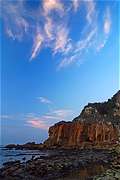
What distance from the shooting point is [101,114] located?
347 ft

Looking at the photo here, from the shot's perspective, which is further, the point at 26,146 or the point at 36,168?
the point at 26,146

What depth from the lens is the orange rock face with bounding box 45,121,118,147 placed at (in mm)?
84125

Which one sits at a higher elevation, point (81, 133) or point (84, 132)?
point (84, 132)

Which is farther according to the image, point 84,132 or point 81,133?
point 84,132

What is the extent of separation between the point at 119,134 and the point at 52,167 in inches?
2121

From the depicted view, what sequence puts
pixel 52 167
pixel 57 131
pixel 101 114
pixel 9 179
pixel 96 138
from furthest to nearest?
pixel 101 114
pixel 57 131
pixel 96 138
pixel 52 167
pixel 9 179

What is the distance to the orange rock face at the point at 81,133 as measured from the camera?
3312 inches

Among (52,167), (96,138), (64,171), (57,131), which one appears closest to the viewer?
(64,171)

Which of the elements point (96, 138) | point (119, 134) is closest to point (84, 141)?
point (96, 138)

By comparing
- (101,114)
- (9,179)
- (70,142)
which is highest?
(101,114)

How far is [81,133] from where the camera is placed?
8538 centimetres

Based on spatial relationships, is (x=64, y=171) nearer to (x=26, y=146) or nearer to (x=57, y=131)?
(x=57, y=131)

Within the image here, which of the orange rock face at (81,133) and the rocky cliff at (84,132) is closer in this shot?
the rocky cliff at (84,132)

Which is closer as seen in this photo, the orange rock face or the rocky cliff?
the rocky cliff
